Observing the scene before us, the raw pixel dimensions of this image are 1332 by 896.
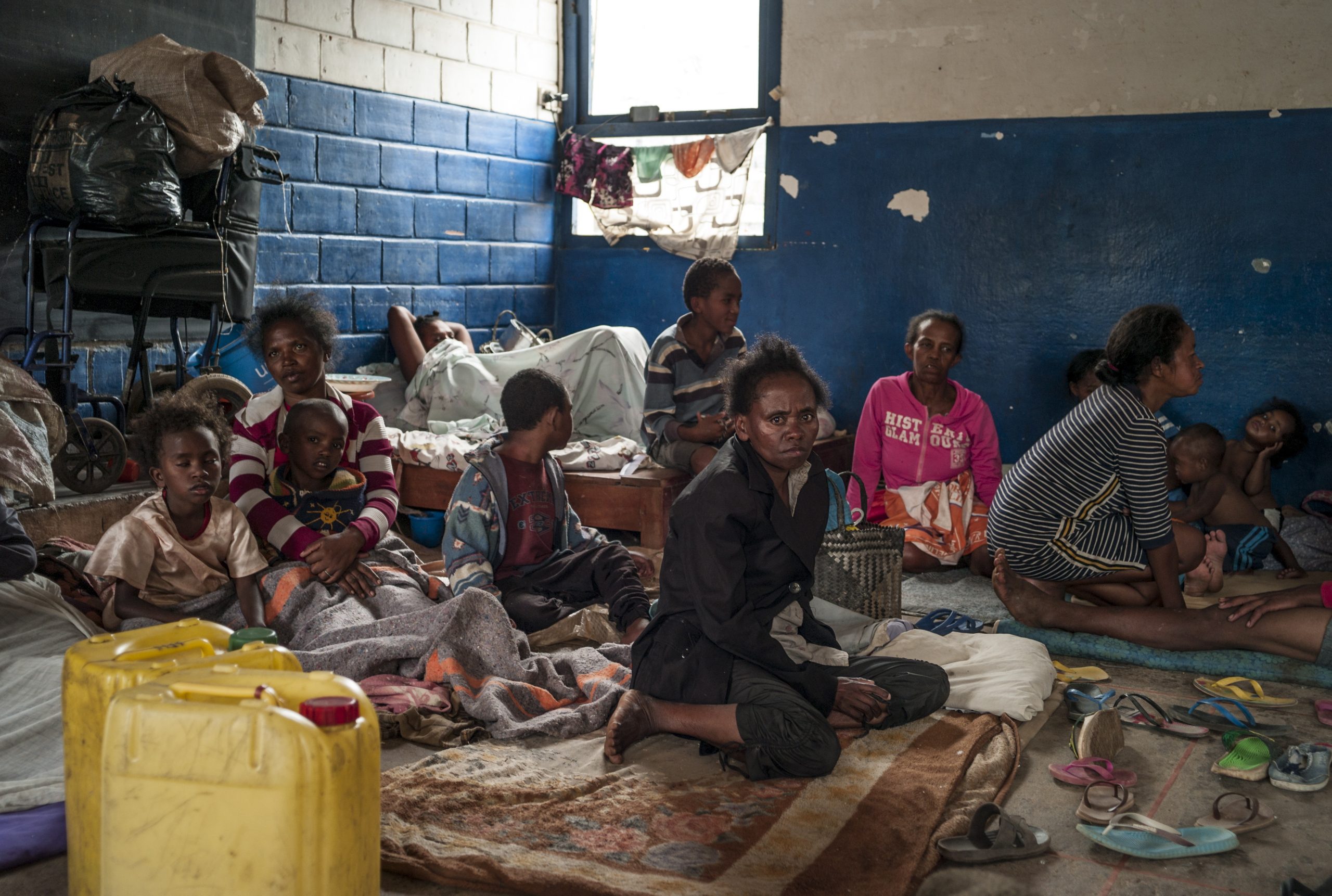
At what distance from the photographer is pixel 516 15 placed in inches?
260

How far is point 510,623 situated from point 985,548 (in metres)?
2.20

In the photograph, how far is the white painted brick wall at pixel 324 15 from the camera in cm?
522

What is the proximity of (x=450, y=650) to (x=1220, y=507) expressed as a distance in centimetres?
346

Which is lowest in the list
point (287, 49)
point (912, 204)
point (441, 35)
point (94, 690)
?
point (94, 690)

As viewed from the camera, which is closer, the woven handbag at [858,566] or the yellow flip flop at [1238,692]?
the yellow flip flop at [1238,692]

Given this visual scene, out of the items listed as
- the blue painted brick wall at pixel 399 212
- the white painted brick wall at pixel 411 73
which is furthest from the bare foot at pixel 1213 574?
the white painted brick wall at pixel 411 73

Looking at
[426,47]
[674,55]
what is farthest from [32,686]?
[674,55]

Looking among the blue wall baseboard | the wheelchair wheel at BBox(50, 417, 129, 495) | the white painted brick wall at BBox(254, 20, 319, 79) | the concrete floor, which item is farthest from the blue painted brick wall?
the concrete floor

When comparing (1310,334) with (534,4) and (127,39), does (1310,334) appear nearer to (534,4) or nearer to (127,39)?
(534,4)

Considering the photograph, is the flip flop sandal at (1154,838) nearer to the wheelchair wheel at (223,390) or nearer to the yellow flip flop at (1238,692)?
the yellow flip flop at (1238,692)

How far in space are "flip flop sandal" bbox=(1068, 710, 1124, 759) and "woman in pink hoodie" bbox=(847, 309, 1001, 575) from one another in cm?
189

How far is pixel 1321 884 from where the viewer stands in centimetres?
202

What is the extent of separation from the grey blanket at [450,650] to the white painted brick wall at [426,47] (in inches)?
116

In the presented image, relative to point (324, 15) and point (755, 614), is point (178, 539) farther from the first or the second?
point (324, 15)
